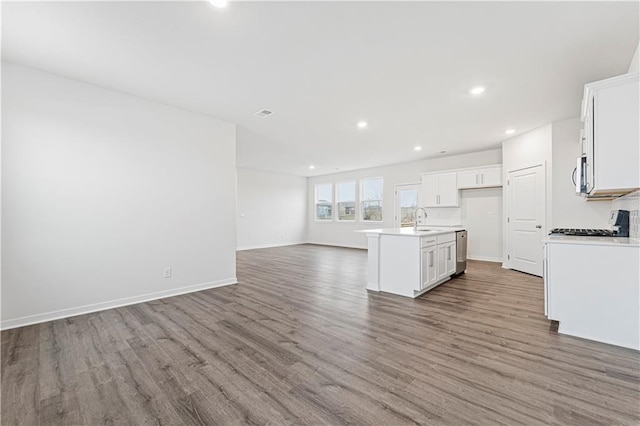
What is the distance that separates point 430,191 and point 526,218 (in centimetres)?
239

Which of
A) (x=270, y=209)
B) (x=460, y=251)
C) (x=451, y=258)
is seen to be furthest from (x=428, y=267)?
(x=270, y=209)

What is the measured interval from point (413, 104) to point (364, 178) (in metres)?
5.46

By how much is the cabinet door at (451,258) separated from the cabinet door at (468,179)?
246cm

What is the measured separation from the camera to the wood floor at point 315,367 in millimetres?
1614

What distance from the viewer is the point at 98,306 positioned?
132 inches

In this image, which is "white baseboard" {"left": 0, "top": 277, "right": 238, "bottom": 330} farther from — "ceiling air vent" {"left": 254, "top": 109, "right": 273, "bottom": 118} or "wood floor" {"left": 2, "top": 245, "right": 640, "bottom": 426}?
"ceiling air vent" {"left": 254, "top": 109, "right": 273, "bottom": 118}

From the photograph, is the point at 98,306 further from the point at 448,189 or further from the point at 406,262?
the point at 448,189

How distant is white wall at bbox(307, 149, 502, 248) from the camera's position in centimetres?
688

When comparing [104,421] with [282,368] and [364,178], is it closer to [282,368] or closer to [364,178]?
[282,368]

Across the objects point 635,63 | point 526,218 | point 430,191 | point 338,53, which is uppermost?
point 338,53

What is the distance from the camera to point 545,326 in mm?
2801

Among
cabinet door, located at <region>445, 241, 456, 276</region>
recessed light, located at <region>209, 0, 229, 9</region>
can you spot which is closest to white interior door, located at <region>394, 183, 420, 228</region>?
cabinet door, located at <region>445, 241, 456, 276</region>

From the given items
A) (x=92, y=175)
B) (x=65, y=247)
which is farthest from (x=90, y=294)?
(x=92, y=175)

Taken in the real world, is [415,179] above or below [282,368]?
above
